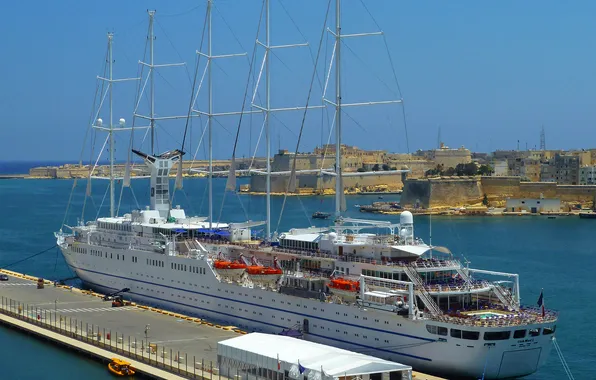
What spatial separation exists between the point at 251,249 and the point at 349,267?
5219 mm

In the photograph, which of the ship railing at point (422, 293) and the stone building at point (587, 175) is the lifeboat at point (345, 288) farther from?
the stone building at point (587, 175)

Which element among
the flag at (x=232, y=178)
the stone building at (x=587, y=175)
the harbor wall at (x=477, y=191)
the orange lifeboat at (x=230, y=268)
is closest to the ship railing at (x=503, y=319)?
the orange lifeboat at (x=230, y=268)

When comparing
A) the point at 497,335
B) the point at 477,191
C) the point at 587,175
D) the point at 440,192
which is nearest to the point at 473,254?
the point at 497,335

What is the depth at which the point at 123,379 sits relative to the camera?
81.6 feet

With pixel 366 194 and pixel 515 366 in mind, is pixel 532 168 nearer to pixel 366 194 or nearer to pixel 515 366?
pixel 366 194

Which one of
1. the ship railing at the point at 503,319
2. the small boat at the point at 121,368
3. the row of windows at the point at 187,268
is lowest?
the small boat at the point at 121,368

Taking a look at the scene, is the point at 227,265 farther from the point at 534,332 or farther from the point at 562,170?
Answer: the point at 562,170

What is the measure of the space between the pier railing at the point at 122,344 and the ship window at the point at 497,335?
21.9 feet

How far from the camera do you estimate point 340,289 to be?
27.1 m

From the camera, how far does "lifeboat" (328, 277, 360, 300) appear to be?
87.9 feet

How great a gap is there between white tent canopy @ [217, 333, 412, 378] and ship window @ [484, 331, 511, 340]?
2959 millimetres

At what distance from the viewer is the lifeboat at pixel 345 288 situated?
26797 millimetres

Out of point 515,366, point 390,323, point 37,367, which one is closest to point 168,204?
point 37,367

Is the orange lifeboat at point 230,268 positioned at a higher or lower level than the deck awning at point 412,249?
lower
